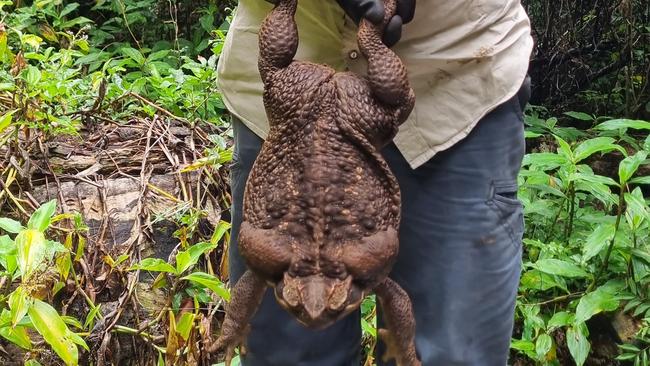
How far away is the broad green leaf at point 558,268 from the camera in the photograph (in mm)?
2303

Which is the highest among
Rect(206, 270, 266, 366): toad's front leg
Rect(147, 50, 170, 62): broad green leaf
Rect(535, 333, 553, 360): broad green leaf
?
Rect(206, 270, 266, 366): toad's front leg

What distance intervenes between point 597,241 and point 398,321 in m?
1.42

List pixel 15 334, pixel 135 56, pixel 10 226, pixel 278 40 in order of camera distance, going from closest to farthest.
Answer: pixel 278 40
pixel 15 334
pixel 10 226
pixel 135 56

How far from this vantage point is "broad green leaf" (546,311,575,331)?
2.29 metres

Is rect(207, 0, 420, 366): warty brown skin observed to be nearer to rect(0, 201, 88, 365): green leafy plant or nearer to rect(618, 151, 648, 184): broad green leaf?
rect(0, 201, 88, 365): green leafy plant

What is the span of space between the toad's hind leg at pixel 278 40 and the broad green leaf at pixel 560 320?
64.1 inches

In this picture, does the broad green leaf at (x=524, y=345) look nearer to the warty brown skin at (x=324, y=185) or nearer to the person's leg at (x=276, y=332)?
the person's leg at (x=276, y=332)

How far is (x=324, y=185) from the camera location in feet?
2.93

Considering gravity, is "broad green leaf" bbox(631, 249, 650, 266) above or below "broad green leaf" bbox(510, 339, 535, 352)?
above

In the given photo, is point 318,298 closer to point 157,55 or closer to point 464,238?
point 464,238

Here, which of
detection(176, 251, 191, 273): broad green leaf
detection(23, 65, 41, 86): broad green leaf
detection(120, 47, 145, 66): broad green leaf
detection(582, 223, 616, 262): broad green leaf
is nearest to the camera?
detection(176, 251, 191, 273): broad green leaf

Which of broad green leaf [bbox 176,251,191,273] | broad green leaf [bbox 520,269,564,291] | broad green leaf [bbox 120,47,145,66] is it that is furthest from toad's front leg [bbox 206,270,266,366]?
broad green leaf [bbox 120,47,145,66]

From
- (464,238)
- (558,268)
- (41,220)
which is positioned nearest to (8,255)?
(41,220)

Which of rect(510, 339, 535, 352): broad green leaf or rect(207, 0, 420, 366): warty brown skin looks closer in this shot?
rect(207, 0, 420, 366): warty brown skin
